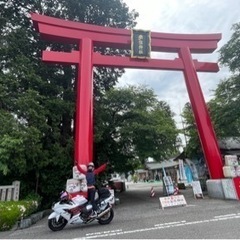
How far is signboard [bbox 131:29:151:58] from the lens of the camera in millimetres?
13852

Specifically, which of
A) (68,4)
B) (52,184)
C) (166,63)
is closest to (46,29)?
(68,4)

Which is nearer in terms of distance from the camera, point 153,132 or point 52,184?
point 52,184

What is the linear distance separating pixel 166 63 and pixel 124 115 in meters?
3.78

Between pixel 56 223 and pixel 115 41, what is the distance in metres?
9.25

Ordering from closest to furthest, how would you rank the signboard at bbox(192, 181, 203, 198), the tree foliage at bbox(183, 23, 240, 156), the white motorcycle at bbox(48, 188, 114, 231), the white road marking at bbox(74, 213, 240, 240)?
the white road marking at bbox(74, 213, 240, 240)
the white motorcycle at bbox(48, 188, 114, 231)
the signboard at bbox(192, 181, 203, 198)
the tree foliage at bbox(183, 23, 240, 156)

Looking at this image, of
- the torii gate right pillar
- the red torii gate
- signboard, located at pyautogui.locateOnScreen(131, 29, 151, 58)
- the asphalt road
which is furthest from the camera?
signboard, located at pyautogui.locateOnScreen(131, 29, 151, 58)

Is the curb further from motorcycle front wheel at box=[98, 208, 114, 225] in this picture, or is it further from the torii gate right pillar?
the torii gate right pillar

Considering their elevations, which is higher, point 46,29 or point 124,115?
point 46,29

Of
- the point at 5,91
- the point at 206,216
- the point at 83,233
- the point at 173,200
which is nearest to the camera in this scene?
the point at 83,233

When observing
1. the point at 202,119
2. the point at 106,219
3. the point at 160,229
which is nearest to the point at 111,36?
the point at 202,119

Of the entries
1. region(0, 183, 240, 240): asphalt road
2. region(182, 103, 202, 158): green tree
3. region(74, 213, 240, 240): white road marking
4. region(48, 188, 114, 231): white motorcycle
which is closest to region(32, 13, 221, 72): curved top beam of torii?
region(182, 103, 202, 158): green tree

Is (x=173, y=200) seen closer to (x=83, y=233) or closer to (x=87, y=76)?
(x=83, y=233)

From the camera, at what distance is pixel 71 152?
13.4 meters

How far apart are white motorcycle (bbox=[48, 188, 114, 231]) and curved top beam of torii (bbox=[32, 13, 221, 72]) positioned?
6.92 m
